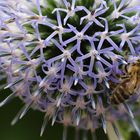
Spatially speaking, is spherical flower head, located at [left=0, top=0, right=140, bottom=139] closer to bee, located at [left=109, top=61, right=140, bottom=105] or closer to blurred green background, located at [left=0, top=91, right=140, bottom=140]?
bee, located at [left=109, top=61, right=140, bottom=105]

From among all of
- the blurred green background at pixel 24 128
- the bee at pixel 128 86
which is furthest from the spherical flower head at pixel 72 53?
the blurred green background at pixel 24 128

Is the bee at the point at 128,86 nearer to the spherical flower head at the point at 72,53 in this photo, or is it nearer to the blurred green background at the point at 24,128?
the spherical flower head at the point at 72,53

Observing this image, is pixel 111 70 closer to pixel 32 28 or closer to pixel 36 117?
pixel 32 28

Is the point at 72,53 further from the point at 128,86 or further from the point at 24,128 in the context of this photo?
the point at 24,128

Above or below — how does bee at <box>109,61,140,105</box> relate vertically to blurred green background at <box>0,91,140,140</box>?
above

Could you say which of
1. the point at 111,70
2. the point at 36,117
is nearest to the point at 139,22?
the point at 111,70

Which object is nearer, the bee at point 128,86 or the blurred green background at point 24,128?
the bee at point 128,86

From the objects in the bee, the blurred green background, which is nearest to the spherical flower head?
the bee
